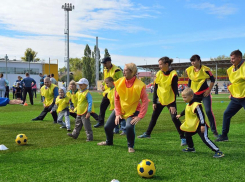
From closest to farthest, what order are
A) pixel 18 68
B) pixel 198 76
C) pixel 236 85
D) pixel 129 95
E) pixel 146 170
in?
pixel 146 170 → pixel 129 95 → pixel 236 85 → pixel 198 76 → pixel 18 68

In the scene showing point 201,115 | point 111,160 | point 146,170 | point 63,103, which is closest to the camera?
point 146,170

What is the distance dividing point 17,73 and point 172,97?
65.3 metres

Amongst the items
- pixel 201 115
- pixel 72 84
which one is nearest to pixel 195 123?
pixel 201 115

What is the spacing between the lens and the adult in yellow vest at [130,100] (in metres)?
5.49

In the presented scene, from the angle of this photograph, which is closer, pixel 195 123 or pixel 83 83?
pixel 195 123

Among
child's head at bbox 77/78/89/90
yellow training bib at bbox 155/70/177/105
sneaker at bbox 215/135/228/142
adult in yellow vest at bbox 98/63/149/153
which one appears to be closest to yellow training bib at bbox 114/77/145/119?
adult in yellow vest at bbox 98/63/149/153

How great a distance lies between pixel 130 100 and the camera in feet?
18.4

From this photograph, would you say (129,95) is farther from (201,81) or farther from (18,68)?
(18,68)

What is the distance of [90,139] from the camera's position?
6855mm

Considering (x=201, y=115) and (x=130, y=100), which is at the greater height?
(x=130, y=100)

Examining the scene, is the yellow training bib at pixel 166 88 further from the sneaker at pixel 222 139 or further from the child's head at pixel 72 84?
the child's head at pixel 72 84

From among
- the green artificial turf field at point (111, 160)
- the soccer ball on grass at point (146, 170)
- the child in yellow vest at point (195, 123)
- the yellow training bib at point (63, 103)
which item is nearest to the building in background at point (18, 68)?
the yellow training bib at point (63, 103)

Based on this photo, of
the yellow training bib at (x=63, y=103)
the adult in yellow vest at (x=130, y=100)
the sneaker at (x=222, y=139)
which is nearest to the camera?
the adult in yellow vest at (x=130, y=100)

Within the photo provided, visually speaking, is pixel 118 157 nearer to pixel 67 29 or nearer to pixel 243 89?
pixel 243 89
